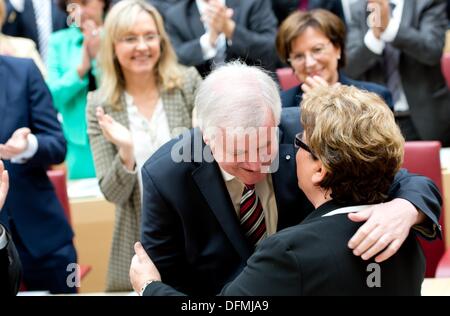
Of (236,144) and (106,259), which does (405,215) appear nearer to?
(236,144)

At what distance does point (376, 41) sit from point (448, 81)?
506 mm

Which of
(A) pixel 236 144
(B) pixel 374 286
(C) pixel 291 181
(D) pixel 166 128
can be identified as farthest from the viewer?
(D) pixel 166 128

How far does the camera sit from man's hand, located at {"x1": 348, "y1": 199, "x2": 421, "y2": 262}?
66.2 inches

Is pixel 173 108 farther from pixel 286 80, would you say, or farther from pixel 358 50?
pixel 358 50

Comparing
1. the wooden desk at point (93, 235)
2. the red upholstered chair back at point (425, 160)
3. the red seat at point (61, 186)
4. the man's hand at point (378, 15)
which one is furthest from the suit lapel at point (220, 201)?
the man's hand at point (378, 15)

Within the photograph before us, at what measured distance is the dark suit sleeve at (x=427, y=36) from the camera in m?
3.63

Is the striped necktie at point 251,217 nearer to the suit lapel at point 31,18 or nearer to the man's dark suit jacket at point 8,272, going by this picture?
the man's dark suit jacket at point 8,272

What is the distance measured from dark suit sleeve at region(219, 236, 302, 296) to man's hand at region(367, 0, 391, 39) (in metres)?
2.15

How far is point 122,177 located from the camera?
2.94m

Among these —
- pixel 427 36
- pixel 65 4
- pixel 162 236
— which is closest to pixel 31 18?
pixel 65 4

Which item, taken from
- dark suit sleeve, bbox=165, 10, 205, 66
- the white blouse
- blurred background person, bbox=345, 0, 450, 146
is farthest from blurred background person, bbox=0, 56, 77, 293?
blurred background person, bbox=345, 0, 450, 146

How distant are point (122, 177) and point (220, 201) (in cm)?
88
